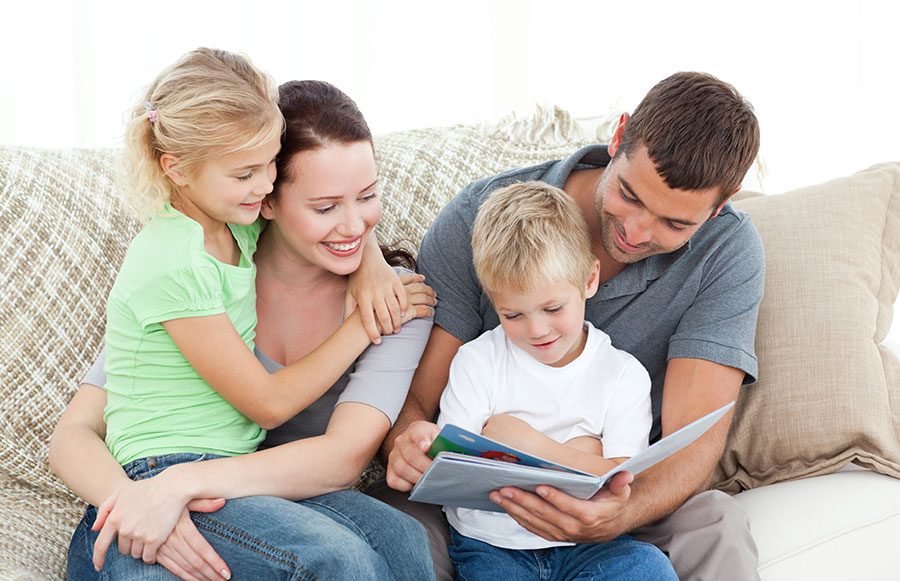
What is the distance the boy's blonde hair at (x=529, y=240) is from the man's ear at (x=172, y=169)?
47 cm

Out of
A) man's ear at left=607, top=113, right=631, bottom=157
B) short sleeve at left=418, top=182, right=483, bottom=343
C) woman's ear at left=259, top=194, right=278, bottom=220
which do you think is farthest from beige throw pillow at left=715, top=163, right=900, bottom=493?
woman's ear at left=259, top=194, right=278, bottom=220

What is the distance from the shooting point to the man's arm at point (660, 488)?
56.8 inches

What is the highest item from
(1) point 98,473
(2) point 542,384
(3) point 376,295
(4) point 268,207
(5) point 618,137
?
(5) point 618,137

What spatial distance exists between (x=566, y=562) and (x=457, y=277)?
0.53 meters

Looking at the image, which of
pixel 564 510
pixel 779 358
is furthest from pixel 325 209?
pixel 779 358

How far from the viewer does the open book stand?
4.20 ft

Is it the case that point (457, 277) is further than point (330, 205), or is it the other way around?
point (457, 277)

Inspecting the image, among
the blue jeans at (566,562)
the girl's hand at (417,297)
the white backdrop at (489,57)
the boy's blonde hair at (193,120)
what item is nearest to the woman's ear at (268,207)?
the boy's blonde hair at (193,120)

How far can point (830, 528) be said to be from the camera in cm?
157

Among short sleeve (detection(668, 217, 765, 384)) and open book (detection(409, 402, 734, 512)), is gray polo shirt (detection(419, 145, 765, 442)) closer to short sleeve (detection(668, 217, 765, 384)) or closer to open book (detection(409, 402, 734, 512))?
short sleeve (detection(668, 217, 765, 384))

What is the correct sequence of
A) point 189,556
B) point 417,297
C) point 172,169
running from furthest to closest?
point 417,297, point 172,169, point 189,556

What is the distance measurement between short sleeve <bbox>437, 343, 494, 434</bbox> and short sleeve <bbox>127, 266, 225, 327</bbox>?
0.41 metres

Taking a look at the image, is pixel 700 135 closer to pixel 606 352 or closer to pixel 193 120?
pixel 606 352

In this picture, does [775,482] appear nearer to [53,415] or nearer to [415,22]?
[53,415]
